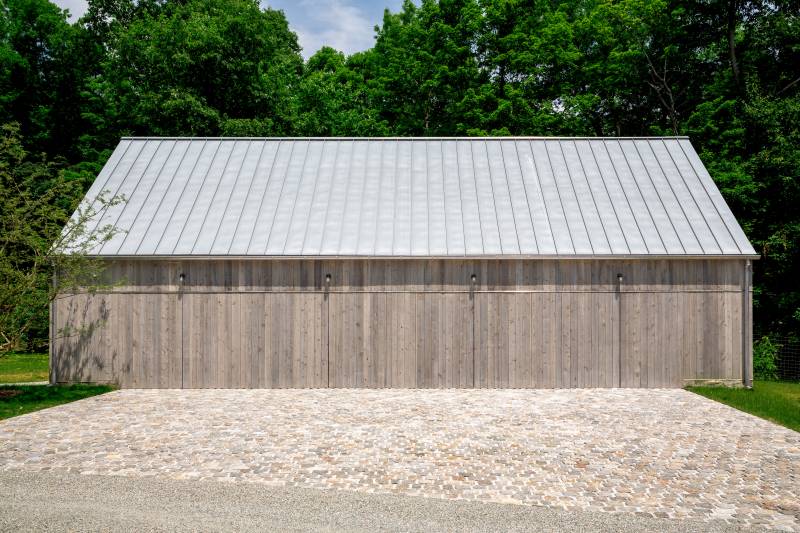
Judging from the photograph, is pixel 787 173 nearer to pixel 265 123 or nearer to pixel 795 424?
pixel 795 424

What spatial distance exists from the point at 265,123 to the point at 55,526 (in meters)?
21.8

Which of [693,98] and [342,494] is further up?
[693,98]

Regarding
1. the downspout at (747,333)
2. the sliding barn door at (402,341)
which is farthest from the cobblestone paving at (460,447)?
the downspout at (747,333)

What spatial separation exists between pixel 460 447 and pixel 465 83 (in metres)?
24.8

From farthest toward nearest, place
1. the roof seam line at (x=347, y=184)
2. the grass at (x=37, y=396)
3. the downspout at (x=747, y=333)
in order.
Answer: the roof seam line at (x=347, y=184) → the downspout at (x=747, y=333) → the grass at (x=37, y=396)

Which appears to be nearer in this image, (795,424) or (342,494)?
(342,494)

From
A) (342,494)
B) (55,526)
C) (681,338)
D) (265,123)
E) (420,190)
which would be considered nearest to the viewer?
(55,526)

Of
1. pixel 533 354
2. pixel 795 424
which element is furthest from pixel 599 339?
pixel 795 424

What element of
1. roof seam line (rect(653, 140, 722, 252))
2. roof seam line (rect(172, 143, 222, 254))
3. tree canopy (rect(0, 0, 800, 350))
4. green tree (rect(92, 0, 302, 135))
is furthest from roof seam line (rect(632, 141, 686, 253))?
green tree (rect(92, 0, 302, 135))

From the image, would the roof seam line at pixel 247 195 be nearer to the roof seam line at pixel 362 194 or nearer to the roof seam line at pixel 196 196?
the roof seam line at pixel 196 196

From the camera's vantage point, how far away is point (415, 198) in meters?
14.6

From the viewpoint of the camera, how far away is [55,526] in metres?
5.39

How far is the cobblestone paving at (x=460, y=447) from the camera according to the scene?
6527mm

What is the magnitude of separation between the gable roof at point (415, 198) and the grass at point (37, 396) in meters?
2.98
